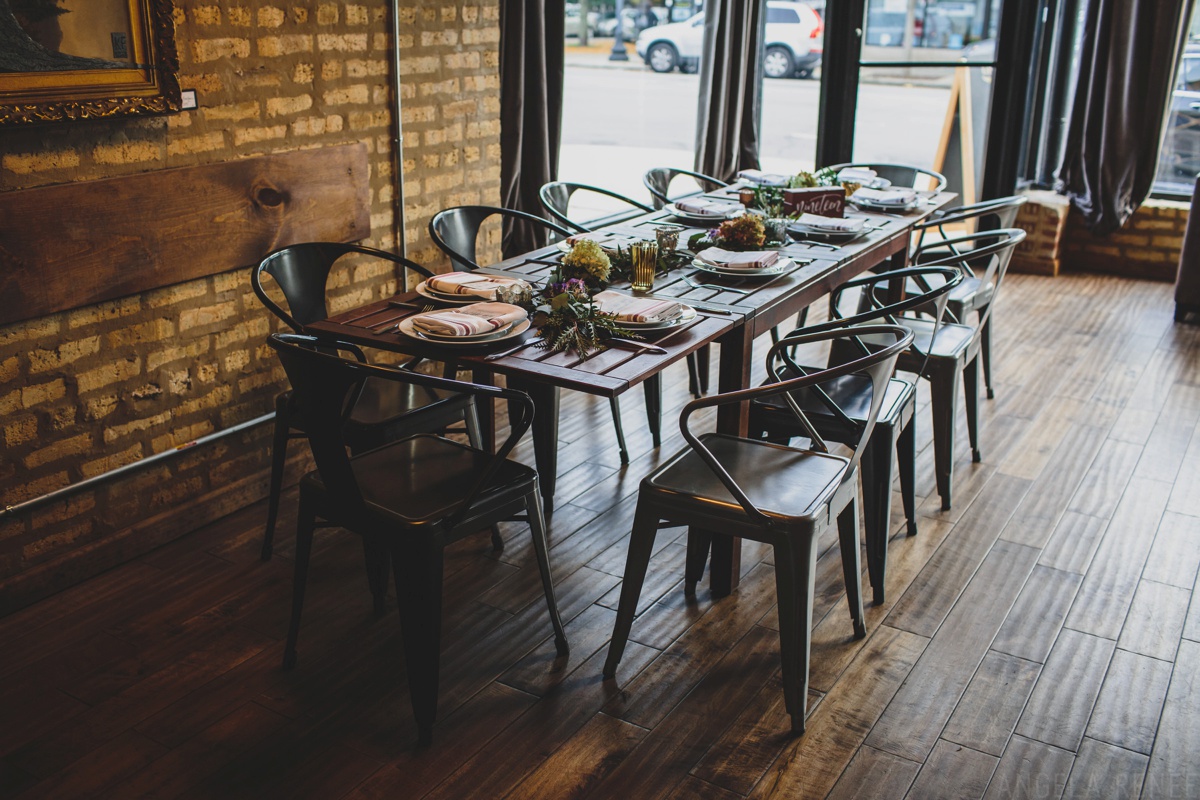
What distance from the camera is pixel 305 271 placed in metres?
3.21

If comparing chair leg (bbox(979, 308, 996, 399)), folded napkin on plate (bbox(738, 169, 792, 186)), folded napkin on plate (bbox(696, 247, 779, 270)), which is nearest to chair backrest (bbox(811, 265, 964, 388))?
folded napkin on plate (bbox(696, 247, 779, 270))

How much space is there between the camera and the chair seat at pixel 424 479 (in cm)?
238

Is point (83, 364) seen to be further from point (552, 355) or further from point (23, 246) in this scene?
point (552, 355)

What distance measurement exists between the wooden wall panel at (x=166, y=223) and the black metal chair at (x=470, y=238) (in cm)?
28

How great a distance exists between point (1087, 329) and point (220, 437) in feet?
13.8

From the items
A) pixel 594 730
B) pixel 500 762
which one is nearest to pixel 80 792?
pixel 500 762

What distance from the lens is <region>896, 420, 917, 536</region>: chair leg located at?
3.22 m

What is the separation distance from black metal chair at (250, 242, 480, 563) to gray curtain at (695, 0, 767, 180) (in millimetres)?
3034

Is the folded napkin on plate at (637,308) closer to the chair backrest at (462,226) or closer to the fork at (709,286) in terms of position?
the fork at (709,286)

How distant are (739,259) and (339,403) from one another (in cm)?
134

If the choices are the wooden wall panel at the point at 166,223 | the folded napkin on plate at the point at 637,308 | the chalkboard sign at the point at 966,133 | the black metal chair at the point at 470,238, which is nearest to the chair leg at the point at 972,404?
the black metal chair at the point at 470,238

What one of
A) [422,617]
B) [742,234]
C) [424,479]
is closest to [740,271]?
[742,234]

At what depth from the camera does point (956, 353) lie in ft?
11.4

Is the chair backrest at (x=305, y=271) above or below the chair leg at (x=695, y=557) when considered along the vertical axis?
above
